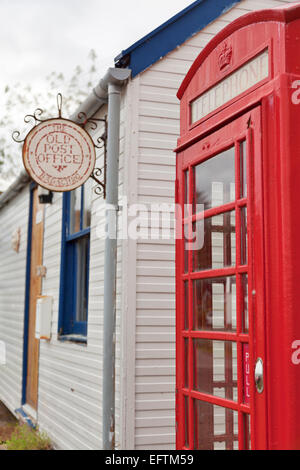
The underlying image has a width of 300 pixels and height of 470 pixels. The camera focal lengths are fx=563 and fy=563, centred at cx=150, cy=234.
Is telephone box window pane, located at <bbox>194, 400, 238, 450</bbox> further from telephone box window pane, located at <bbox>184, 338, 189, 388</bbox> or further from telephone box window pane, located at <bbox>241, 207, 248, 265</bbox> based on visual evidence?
telephone box window pane, located at <bbox>241, 207, 248, 265</bbox>

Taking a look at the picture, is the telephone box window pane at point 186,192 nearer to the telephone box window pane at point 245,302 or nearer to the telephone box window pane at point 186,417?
the telephone box window pane at point 245,302

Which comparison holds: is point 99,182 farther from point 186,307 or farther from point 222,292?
point 222,292

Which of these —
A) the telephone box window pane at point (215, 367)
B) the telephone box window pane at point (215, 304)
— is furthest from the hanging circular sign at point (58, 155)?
the telephone box window pane at point (215, 367)

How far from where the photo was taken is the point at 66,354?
7.13 m

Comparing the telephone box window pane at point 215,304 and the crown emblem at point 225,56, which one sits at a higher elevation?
the crown emblem at point 225,56

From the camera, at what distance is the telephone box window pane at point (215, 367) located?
127 inches

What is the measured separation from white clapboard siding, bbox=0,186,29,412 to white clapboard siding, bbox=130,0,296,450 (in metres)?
5.07

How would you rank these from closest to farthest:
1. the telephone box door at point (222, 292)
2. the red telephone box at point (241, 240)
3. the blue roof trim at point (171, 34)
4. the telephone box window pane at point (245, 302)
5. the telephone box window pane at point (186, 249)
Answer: the red telephone box at point (241, 240) → the telephone box door at point (222, 292) → the telephone box window pane at point (245, 302) → the telephone box window pane at point (186, 249) → the blue roof trim at point (171, 34)

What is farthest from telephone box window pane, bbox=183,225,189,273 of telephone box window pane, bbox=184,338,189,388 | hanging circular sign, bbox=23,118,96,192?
hanging circular sign, bbox=23,118,96,192

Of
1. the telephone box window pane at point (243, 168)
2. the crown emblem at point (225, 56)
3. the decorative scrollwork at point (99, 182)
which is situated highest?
the crown emblem at point (225, 56)

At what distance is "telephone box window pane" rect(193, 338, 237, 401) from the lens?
10.6 ft
